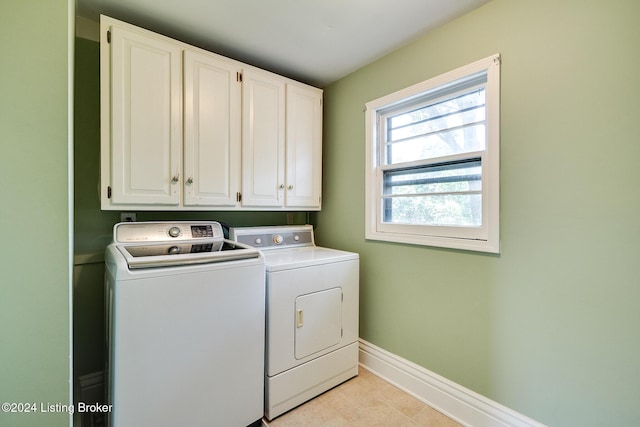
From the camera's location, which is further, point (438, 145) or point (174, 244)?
point (438, 145)

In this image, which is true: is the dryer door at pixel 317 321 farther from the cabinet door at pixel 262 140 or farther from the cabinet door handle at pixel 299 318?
the cabinet door at pixel 262 140

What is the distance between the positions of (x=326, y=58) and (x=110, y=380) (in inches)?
92.1

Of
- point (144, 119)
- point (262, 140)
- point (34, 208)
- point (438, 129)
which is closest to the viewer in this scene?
point (34, 208)

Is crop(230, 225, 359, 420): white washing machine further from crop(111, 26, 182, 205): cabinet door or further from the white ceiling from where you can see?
the white ceiling

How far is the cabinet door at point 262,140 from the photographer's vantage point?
6.59 feet

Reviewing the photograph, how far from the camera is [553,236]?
1.33m

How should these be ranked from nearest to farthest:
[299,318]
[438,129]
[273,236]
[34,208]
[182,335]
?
[34,208], [182,335], [299,318], [438,129], [273,236]

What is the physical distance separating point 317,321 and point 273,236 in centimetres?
76

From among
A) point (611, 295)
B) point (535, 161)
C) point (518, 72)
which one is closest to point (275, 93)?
point (518, 72)

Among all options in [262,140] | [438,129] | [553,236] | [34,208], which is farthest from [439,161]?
[34,208]

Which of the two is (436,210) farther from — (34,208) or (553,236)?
(34,208)

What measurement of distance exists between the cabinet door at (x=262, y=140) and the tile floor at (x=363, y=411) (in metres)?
1.38

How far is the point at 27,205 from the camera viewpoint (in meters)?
0.93

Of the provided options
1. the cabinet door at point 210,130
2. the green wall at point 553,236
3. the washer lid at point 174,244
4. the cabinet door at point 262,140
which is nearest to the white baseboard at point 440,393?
the green wall at point 553,236
